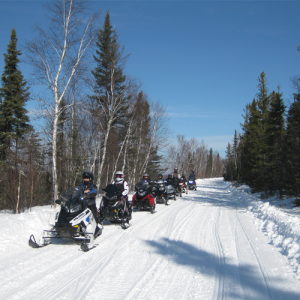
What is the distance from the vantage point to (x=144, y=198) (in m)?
11.9

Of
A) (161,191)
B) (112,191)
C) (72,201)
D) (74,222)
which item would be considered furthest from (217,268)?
(161,191)

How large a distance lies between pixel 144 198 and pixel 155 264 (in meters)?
6.79

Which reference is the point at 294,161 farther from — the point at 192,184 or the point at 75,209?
the point at 192,184

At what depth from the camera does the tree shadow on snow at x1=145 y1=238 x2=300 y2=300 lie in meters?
3.92

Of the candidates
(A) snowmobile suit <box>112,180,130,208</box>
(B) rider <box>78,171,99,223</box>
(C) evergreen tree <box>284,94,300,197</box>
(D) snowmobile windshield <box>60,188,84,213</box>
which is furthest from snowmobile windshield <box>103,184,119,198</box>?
(C) evergreen tree <box>284,94,300,197</box>

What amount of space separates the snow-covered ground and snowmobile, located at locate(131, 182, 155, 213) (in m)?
3.58

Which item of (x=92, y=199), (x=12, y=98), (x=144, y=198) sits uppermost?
(x=12, y=98)

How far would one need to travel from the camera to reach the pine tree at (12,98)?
64.7 feet

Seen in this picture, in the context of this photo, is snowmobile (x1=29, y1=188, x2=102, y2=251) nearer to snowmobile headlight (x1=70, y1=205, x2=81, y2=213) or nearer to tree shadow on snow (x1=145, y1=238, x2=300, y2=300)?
snowmobile headlight (x1=70, y1=205, x2=81, y2=213)

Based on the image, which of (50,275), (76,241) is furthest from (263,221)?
(50,275)

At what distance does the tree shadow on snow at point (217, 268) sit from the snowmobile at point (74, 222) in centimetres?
157

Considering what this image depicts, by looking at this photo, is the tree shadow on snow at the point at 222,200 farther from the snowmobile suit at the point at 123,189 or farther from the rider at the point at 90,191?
the rider at the point at 90,191

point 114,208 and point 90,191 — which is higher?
point 90,191

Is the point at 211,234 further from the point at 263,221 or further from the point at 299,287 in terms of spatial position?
the point at 299,287
